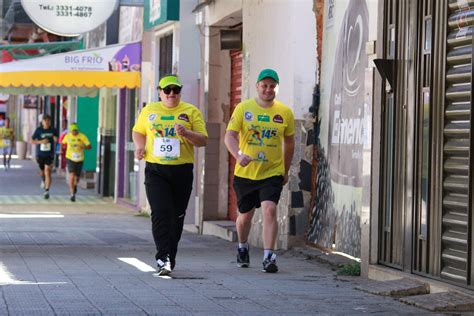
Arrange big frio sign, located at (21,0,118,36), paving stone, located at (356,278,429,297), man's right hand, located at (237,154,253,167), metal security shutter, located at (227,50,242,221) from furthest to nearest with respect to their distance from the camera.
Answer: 1. big frio sign, located at (21,0,118,36)
2. metal security shutter, located at (227,50,242,221)
3. man's right hand, located at (237,154,253,167)
4. paving stone, located at (356,278,429,297)

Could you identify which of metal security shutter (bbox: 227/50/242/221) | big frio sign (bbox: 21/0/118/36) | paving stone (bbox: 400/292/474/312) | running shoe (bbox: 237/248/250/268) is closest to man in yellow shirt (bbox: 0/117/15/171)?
big frio sign (bbox: 21/0/118/36)

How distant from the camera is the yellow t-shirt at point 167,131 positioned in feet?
36.4

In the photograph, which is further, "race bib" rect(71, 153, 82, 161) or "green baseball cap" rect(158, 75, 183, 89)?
"race bib" rect(71, 153, 82, 161)

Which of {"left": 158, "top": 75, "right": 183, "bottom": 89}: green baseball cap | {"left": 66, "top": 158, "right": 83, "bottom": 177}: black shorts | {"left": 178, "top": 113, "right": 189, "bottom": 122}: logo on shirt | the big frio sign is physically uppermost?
the big frio sign

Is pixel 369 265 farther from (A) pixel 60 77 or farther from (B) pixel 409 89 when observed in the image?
(A) pixel 60 77

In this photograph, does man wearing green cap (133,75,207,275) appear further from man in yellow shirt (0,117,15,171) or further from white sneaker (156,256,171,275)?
man in yellow shirt (0,117,15,171)

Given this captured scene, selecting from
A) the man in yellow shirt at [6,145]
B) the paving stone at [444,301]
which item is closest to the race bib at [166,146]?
the paving stone at [444,301]

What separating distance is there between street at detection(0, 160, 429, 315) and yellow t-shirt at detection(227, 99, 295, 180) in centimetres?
96

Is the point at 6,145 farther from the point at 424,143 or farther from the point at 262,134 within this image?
the point at 424,143

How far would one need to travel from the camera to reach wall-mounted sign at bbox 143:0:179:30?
1991 cm

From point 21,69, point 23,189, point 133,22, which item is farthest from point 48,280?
point 23,189

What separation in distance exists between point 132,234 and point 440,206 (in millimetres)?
8229

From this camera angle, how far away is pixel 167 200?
437 inches

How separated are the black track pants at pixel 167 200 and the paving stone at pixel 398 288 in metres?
1.84
